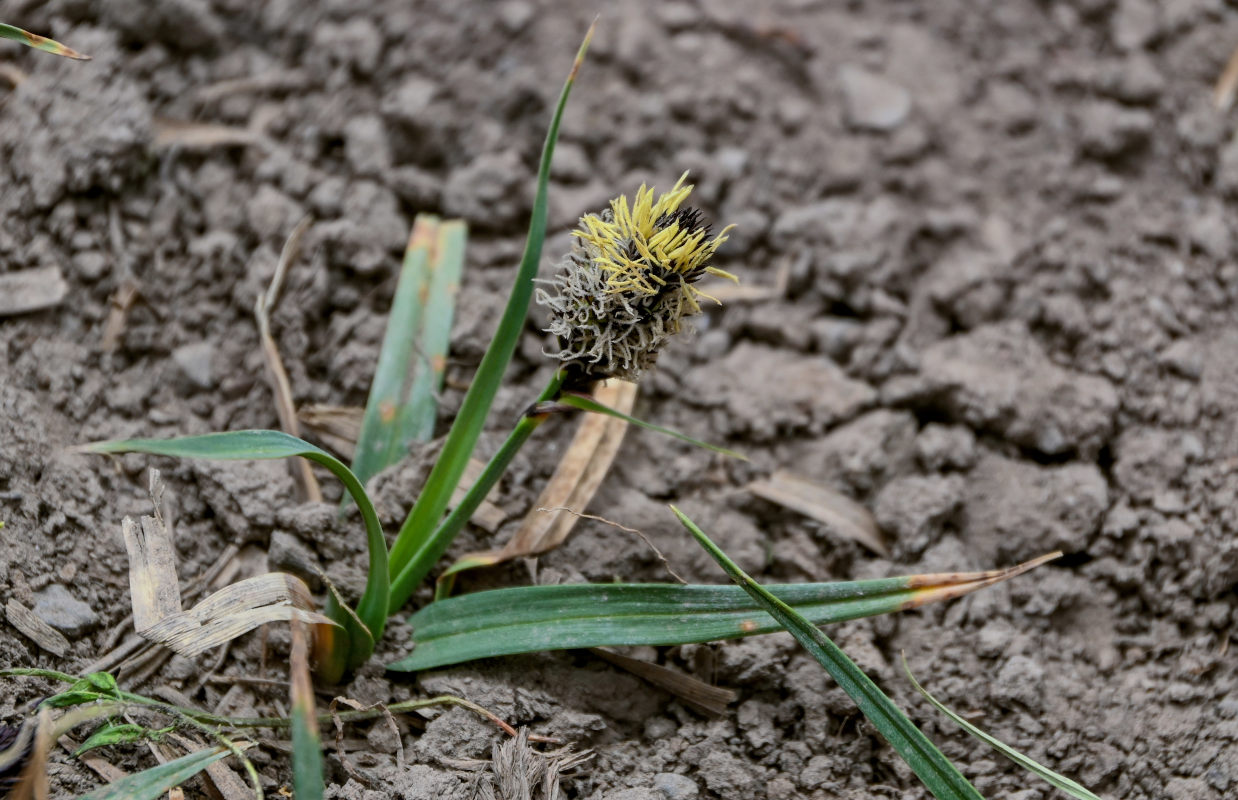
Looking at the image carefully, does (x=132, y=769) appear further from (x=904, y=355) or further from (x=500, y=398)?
(x=904, y=355)

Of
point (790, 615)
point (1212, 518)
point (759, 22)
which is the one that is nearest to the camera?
point (790, 615)

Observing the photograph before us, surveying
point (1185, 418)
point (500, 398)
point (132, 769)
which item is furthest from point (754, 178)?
point (132, 769)

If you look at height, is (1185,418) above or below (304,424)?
above

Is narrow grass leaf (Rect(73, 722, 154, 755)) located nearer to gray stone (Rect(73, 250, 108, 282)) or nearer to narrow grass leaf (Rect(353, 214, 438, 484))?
narrow grass leaf (Rect(353, 214, 438, 484))

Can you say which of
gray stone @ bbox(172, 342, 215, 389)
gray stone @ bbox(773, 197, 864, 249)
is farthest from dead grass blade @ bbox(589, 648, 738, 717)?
gray stone @ bbox(773, 197, 864, 249)

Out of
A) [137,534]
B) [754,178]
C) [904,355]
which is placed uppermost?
[754,178]

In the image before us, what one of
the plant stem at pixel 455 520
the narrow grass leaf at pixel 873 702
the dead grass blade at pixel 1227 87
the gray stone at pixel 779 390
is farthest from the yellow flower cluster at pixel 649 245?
the dead grass blade at pixel 1227 87

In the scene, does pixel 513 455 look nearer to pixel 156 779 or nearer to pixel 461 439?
pixel 461 439
